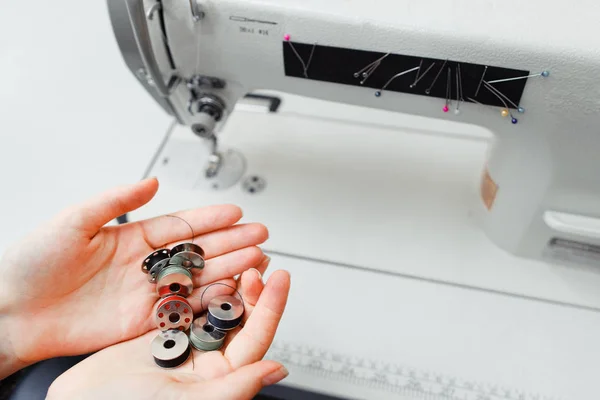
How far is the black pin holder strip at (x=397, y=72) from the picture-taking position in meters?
1.16

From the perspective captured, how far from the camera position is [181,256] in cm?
127

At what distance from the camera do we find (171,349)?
115cm

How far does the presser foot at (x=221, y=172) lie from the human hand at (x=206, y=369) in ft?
1.93

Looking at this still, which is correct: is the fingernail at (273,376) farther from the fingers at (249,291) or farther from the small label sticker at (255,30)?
the small label sticker at (255,30)

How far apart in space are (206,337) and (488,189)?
943mm

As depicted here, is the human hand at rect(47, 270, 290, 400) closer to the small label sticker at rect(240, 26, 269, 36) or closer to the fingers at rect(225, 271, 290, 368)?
the fingers at rect(225, 271, 290, 368)

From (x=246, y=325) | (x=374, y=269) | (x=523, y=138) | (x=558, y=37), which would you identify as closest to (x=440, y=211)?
(x=374, y=269)

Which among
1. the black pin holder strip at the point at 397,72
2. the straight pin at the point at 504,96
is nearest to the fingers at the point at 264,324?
the black pin holder strip at the point at 397,72

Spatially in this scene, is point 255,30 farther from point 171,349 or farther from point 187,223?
point 171,349

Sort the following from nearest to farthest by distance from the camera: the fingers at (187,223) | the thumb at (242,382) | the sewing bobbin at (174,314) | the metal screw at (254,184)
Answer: the thumb at (242,382) < the sewing bobbin at (174,314) < the fingers at (187,223) < the metal screw at (254,184)

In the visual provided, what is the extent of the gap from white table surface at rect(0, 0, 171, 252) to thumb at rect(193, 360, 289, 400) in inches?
38.8

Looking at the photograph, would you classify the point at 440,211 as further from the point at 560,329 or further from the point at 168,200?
the point at 168,200

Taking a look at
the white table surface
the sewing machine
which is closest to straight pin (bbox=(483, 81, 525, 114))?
the sewing machine

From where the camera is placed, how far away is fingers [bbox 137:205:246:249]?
1.32 meters
